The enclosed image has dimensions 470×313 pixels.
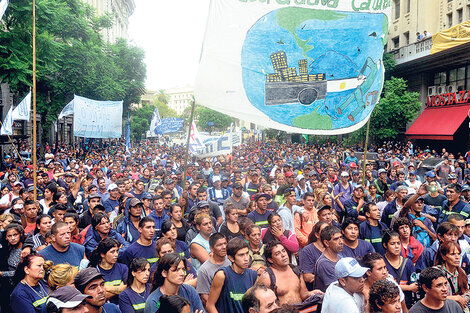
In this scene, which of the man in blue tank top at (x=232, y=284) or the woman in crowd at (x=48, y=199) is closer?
the man in blue tank top at (x=232, y=284)

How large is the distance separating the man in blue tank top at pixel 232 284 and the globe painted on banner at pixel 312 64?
2174 mm

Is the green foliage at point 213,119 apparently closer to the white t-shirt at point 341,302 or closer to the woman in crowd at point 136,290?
the woman in crowd at point 136,290

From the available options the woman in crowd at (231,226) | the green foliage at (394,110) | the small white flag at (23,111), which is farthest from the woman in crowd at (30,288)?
the green foliage at (394,110)

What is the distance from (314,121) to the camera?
566cm

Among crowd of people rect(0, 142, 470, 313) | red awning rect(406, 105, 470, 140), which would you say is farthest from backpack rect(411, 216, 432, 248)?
red awning rect(406, 105, 470, 140)

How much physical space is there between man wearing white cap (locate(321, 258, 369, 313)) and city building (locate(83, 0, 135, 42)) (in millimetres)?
47707

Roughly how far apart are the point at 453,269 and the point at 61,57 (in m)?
21.4

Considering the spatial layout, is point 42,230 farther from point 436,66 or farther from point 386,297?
point 436,66

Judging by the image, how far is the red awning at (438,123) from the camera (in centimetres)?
2288

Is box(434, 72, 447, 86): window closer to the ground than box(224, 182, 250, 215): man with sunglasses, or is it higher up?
higher up

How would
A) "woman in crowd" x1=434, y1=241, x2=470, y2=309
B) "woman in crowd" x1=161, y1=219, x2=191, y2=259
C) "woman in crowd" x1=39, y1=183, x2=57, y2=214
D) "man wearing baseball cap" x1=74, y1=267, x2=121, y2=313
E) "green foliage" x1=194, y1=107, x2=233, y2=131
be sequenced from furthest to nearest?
"green foliage" x1=194, y1=107, x2=233, y2=131 → "woman in crowd" x1=39, y1=183, x2=57, y2=214 → "woman in crowd" x1=161, y1=219, x2=191, y2=259 → "woman in crowd" x1=434, y1=241, x2=470, y2=309 → "man wearing baseball cap" x1=74, y1=267, x2=121, y2=313

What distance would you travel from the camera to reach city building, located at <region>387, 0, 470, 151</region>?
22938 millimetres

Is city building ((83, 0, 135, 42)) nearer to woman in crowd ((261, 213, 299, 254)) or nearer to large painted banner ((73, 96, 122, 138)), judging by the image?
large painted banner ((73, 96, 122, 138))

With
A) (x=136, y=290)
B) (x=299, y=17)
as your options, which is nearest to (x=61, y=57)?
(x=299, y=17)
